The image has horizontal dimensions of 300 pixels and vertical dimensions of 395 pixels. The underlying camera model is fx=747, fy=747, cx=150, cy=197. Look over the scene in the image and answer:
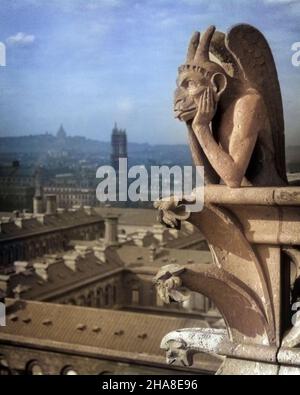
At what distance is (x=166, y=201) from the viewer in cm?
359

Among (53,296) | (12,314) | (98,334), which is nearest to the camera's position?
(98,334)

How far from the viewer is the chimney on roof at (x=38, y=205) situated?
55656mm

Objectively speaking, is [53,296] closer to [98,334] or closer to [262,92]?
[98,334]

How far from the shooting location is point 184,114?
3.88 metres

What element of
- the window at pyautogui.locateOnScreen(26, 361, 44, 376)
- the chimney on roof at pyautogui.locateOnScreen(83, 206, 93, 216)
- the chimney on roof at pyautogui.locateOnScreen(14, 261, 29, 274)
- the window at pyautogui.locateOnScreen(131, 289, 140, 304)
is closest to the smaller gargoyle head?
the window at pyautogui.locateOnScreen(26, 361, 44, 376)

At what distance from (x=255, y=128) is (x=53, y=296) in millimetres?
30664

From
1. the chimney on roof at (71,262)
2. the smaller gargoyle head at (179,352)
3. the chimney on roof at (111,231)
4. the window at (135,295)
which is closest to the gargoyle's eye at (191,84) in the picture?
the smaller gargoyle head at (179,352)

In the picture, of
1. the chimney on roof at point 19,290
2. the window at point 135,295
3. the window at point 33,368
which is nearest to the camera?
the window at point 33,368

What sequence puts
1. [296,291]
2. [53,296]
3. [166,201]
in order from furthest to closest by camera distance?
[53,296], [296,291], [166,201]

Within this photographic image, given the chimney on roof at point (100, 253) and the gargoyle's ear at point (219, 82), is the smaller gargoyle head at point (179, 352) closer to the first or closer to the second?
the gargoyle's ear at point (219, 82)

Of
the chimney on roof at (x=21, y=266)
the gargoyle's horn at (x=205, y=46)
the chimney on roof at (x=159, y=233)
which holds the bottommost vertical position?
the chimney on roof at (x=21, y=266)

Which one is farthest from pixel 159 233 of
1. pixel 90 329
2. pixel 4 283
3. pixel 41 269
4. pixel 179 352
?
pixel 179 352
